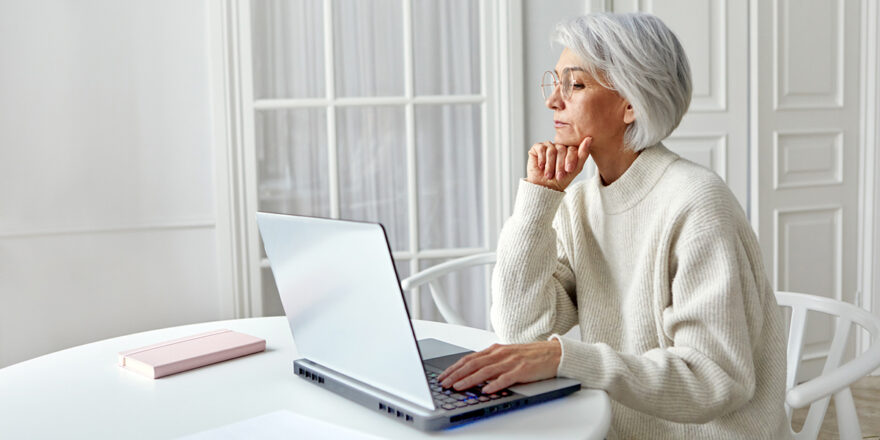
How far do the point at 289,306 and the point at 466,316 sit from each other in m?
1.99

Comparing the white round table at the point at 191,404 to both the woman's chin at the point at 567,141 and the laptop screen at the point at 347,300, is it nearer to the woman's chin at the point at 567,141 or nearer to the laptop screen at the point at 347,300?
the laptop screen at the point at 347,300

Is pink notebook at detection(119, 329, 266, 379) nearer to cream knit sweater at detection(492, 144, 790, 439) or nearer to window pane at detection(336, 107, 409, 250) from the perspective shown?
cream knit sweater at detection(492, 144, 790, 439)

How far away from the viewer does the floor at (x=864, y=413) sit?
290 centimetres

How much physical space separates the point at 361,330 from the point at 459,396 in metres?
0.15

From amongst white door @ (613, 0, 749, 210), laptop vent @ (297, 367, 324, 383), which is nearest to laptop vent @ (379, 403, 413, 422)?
laptop vent @ (297, 367, 324, 383)

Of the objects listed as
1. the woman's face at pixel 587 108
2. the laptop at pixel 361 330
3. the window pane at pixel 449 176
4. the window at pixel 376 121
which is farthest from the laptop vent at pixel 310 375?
the window pane at pixel 449 176

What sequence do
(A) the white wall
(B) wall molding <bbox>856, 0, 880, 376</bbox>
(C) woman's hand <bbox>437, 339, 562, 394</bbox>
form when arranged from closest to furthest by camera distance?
(C) woman's hand <bbox>437, 339, 562, 394</bbox> → (A) the white wall → (B) wall molding <bbox>856, 0, 880, 376</bbox>

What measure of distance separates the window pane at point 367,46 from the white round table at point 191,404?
1.70 m

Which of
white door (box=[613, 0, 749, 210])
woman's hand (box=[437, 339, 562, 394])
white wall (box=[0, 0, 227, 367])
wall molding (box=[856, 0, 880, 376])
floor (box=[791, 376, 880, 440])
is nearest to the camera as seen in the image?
woman's hand (box=[437, 339, 562, 394])

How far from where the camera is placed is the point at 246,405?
112 centimetres

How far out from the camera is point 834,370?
146 cm

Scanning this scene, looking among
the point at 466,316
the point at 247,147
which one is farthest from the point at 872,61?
the point at 247,147

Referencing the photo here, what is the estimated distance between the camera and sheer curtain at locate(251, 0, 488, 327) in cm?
293

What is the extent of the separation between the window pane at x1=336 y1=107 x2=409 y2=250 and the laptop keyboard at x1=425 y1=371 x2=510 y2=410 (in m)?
1.94
